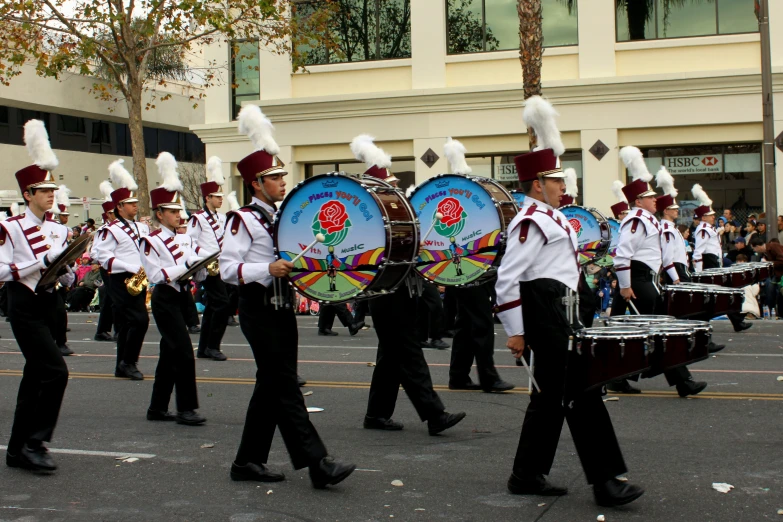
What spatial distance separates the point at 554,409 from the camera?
595cm

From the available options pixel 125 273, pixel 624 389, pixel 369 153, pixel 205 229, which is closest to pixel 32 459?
pixel 369 153

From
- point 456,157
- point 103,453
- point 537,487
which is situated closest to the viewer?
point 537,487

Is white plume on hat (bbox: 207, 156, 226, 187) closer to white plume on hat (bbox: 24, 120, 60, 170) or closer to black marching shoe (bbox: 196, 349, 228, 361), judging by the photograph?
black marching shoe (bbox: 196, 349, 228, 361)

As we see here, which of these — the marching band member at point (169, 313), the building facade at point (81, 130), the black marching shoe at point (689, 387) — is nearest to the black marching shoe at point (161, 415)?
the marching band member at point (169, 313)

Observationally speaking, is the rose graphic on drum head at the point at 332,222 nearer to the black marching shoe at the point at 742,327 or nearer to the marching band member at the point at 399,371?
the marching band member at the point at 399,371

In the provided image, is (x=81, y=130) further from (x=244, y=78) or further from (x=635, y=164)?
(x=635, y=164)

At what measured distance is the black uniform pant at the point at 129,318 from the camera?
1135 cm

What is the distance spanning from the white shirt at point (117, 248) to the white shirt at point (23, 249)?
170 inches

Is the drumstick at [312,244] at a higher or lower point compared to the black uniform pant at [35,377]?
higher

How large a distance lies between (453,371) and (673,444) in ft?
10.1

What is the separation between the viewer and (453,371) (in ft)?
33.3

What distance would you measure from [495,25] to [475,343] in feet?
58.5

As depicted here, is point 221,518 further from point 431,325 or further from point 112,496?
point 431,325

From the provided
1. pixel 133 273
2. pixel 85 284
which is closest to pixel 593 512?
pixel 133 273
